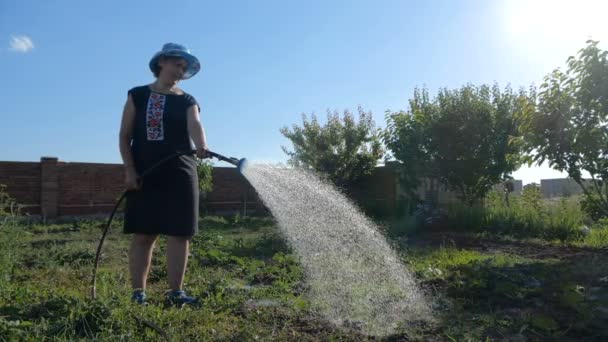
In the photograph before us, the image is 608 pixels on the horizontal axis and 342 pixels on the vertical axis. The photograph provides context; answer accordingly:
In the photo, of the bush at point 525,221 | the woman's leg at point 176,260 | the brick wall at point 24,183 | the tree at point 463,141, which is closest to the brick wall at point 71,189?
the brick wall at point 24,183

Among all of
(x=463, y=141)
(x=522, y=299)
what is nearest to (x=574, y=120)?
(x=522, y=299)

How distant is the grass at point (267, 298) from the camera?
2.49m

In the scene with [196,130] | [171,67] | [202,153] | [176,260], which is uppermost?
[171,67]

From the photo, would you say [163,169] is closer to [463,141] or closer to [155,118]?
[155,118]

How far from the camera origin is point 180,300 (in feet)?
10.3

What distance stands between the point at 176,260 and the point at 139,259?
0.22 metres

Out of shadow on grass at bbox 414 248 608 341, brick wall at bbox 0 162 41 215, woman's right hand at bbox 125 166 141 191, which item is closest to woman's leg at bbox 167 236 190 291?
woman's right hand at bbox 125 166 141 191

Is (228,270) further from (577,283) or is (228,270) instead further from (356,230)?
(577,283)

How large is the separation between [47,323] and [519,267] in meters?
3.48

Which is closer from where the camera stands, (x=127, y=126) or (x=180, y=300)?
(x=180, y=300)

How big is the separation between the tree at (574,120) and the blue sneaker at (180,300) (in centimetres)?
441

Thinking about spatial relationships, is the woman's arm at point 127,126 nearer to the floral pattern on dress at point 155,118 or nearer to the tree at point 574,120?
the floral pattern on dress at point 155,118

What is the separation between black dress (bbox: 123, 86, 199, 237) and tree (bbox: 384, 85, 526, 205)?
29.7 feet

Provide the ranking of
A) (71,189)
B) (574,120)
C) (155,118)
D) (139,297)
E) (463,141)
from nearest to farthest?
(139,297) → (155,118) → (574,120) → (463,141) → (71,189)
